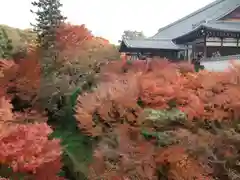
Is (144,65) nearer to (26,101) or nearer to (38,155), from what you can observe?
(26,101)

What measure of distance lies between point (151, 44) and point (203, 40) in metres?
5.57

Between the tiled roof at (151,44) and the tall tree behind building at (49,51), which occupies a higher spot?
the tall tree behind building at (49,51)

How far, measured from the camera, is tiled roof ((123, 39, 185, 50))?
2576 cm

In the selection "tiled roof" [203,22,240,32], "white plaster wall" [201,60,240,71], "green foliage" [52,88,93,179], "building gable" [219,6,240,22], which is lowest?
"white plaster wall" [201,60,240,71]

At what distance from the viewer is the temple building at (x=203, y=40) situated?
66.8 ft

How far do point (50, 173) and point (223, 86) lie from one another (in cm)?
252

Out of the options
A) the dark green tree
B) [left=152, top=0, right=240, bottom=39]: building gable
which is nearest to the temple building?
[left=152, top=0, right=240, bottom=39]: building gable

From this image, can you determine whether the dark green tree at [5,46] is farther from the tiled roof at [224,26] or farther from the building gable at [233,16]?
the building gable at [233,16]

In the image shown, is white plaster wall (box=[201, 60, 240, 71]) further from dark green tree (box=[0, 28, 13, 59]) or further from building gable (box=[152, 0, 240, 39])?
building gable (box=[152, 0, 240, 39])

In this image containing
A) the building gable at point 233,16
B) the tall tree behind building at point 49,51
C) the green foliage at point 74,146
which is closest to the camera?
the green foliage at point 74,146

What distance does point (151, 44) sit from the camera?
26406mm

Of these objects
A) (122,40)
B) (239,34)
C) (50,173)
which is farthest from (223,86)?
(122,40)

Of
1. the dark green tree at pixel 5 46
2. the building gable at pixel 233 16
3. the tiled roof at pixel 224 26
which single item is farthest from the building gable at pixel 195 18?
the dark green tree at pixel 5 46

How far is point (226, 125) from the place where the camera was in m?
4.38
